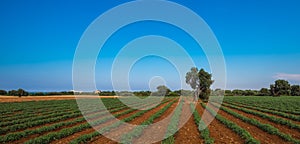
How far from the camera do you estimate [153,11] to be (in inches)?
492

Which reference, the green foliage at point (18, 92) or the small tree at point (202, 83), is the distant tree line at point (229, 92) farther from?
the small tree at point (202, 83)

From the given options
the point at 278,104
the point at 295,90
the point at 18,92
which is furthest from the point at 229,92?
the point at 18,92

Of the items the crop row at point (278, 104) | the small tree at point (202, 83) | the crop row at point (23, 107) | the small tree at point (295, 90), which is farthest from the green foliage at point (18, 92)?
the small tree at point (295, 90)

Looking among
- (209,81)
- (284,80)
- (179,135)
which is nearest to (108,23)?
(179,135)

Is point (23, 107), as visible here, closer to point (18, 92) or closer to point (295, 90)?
point (18, 92)

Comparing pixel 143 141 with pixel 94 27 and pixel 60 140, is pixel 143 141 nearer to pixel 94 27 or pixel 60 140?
pixel 60 140

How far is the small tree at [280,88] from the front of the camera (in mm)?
98438

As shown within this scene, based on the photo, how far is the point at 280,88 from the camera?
98562 millimetres

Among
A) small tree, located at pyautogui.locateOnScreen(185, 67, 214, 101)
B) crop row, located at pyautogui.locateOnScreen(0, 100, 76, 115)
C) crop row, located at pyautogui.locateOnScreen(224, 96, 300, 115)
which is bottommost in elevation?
crop row, located at pyautogui.locateOnScreen(224, 96, 300, 115)

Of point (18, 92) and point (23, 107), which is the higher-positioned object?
point (18, 92)

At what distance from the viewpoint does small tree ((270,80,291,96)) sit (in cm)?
9844

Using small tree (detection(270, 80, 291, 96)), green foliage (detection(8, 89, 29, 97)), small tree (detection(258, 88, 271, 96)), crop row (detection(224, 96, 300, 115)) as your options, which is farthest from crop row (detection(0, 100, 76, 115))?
small tree (detection(258, 88, 271, 96))

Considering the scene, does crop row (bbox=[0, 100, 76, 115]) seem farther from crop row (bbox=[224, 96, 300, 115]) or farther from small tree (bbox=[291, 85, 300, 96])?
small tree (bbox=[291, 85, 300, 96])

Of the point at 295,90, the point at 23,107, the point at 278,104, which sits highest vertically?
the point at 295,90
